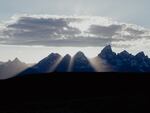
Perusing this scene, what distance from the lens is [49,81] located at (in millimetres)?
112375

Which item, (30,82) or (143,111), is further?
(30,82)

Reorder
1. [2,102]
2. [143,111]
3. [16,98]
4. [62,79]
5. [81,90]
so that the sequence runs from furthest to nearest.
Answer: [62,79] → [81,90] → [16,98] → [2,102] → [143,111]

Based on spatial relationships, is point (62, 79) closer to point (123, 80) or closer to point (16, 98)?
point (123, 80)

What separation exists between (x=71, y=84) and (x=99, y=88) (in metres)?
10.7

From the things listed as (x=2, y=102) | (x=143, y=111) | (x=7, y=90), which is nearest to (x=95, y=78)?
(x=7, y=90)

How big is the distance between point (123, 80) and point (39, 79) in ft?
87.7

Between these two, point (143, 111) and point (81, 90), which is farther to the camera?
point (81, 90)

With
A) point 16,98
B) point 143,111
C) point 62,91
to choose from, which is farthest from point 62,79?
point 143,111

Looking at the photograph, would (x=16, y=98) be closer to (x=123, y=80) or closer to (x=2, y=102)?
(x=2, y=102)

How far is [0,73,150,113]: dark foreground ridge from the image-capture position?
70.9m

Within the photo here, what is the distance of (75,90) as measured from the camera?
99.1 metres

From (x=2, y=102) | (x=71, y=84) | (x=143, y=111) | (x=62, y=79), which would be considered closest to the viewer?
(x=143, y=111)

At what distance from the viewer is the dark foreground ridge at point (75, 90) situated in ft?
233

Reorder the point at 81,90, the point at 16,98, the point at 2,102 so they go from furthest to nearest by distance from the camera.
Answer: the point at 81,90 < the point at 16,98 < the point at 2,102
